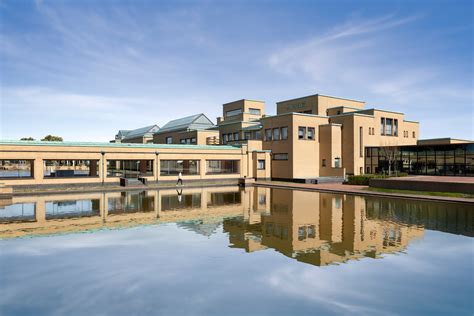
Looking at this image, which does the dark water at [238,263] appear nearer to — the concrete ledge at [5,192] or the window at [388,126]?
the concrete ledge at [5,192]

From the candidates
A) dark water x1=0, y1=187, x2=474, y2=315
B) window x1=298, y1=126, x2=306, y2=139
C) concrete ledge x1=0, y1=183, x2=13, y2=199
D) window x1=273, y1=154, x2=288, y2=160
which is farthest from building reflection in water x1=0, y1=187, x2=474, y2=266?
window x1=298, y1=126, x2=306, y2=139

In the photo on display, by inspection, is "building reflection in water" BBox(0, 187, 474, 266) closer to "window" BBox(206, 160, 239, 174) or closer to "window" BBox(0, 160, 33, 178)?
"window" BBox(0, 160, 33, 178)

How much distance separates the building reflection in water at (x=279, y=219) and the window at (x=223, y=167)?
2097 centimetres

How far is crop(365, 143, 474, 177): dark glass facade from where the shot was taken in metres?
44.4

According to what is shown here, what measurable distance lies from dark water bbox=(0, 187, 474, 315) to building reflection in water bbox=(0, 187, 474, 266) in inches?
4.6

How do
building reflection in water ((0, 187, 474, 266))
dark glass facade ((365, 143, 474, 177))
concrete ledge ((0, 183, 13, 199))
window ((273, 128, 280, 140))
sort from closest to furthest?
building reflection in water ((0, 187, 474, 266)) < concrete ledge ((0, 183, 13, 199)) < dark glass facade ((365, 143, 474, 177)) < window ((273, 128, 280, 140))

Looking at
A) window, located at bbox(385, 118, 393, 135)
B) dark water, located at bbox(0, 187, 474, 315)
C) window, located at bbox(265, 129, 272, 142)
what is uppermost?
window, located at bbox(385, 118, 393, 135)

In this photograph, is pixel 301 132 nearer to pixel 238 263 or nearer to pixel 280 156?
pixel 280 156

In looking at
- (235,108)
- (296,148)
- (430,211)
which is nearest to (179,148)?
(296,148)

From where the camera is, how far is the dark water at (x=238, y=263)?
371 inches

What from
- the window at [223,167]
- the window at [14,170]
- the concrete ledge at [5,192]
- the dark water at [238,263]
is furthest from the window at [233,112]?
the dark water at [238,263]

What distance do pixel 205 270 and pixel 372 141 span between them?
4902cm

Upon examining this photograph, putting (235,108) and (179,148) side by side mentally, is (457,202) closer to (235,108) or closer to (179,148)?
(179,148)

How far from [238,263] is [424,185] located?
27.8 meters
